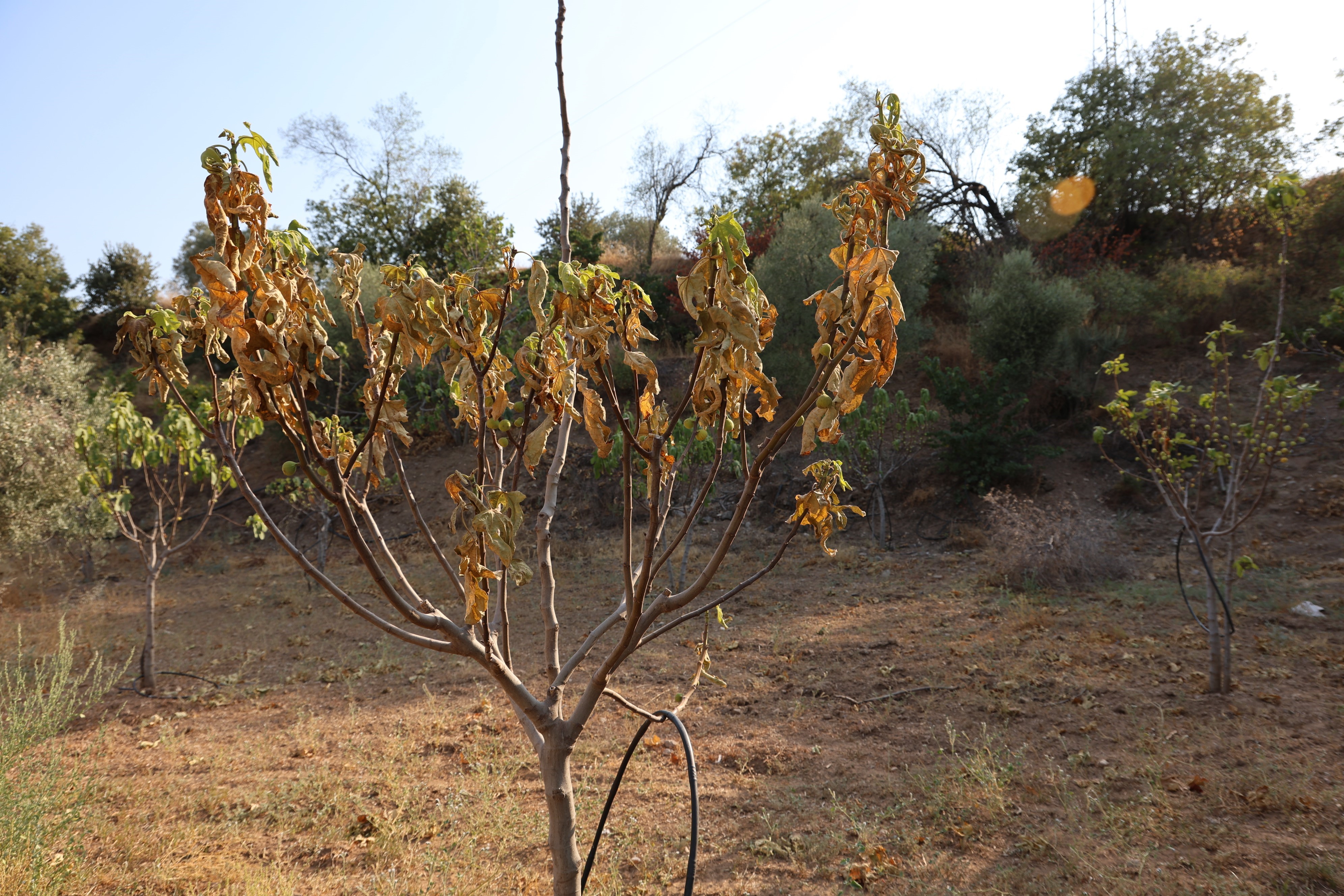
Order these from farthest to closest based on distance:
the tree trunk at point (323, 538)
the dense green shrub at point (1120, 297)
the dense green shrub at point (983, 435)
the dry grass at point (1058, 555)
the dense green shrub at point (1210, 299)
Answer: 1. the dense green shrub at point (1120, 297)
2. the dense green shrub at point (1210, 299)
3. the dense green shrub at point (983, 435)
4. the tree trunk at point (323, 538)
5. the dry grass at point (1058, 555)

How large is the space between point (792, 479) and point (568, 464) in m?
3.95

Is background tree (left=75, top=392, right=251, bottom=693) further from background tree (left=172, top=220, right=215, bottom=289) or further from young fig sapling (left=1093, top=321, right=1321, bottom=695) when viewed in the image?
background tree (left=172, top=220, right=215, bottom=289)

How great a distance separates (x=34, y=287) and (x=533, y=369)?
83.1 ft

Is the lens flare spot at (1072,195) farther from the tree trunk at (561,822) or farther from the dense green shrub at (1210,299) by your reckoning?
the tree trunk at (561,822)

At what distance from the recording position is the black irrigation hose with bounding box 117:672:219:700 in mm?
5285

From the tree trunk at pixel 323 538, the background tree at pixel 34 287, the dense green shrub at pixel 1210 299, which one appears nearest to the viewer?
the tree trunk at pixel 323 538

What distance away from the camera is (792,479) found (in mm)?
11797

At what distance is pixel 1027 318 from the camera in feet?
36.6

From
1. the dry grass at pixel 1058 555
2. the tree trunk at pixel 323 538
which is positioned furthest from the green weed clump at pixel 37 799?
the dry grass at pixel 1058 555

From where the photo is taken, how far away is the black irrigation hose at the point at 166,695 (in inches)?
208

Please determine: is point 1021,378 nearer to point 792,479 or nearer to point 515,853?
point 792,479

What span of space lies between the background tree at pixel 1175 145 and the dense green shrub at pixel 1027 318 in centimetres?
516

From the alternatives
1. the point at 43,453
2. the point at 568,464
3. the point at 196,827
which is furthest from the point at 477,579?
the point at 568,464

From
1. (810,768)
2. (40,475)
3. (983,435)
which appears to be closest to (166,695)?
(810,768)
